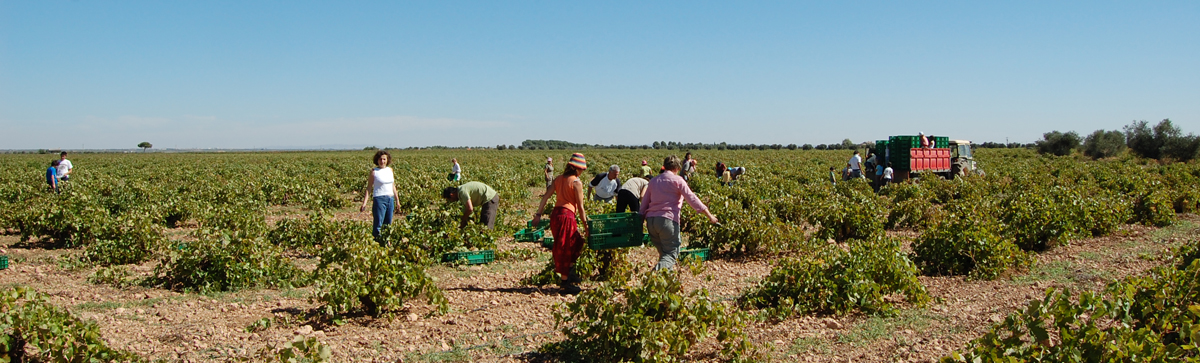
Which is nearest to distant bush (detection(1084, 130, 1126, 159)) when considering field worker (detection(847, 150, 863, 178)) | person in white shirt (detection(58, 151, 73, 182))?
field worker (detection(847, 150, 863, 178))

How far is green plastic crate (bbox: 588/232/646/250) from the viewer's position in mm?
6223

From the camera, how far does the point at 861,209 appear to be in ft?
33.4

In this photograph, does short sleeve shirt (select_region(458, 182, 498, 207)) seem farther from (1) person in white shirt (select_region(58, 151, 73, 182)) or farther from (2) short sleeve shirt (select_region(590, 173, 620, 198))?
(1) person in white shirt (select_region(58, 151, 73, 182))

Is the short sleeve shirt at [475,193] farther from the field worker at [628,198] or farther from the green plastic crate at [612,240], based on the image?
the green plastic crate at [612,240]

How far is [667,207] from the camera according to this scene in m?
6.45

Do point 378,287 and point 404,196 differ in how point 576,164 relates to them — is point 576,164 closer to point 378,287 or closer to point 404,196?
point 378,287

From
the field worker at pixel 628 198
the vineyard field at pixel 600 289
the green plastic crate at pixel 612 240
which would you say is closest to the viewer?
the vineyard field at pixel 600 289

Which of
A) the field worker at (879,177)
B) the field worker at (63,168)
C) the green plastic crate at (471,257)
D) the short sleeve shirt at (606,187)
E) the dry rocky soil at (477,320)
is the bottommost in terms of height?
the dry rocky soil at (477,320)

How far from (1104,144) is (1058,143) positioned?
4.25 meters

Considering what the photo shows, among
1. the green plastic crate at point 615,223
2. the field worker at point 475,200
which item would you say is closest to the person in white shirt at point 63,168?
the field worker at point 475,200

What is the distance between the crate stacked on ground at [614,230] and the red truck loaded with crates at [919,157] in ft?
53.1

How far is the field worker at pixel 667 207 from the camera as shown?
6395mm

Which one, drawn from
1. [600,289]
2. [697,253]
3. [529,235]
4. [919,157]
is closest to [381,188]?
[529,235]

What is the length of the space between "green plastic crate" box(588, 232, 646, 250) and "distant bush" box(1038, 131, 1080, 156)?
59484mm
